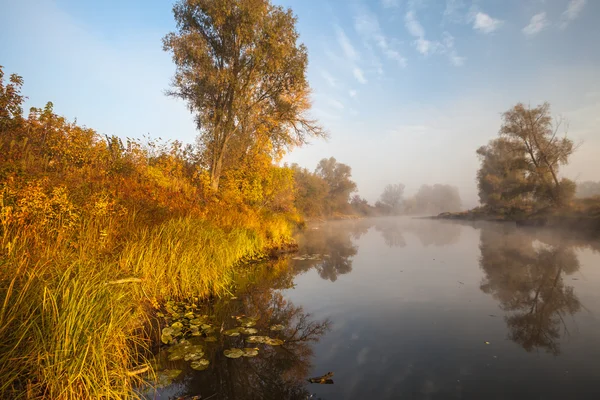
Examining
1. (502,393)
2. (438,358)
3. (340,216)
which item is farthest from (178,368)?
(340,216)

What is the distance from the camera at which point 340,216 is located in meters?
69.4

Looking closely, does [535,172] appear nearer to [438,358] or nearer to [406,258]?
[406,258]

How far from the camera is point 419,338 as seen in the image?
4.69 metres

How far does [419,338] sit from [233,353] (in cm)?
316

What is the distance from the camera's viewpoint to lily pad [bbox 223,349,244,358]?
391cm

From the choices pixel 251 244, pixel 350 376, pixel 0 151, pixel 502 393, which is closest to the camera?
pixel 502 393

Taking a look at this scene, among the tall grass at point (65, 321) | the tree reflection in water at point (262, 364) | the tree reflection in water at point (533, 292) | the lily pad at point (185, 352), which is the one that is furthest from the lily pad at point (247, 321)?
the tree reflection in water at point (533, 292)

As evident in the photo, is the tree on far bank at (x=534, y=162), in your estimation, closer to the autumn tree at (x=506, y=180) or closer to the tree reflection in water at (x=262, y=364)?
the autumn tree at (x=506, y=180)

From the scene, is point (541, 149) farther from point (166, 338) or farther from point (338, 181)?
point (338, 181)

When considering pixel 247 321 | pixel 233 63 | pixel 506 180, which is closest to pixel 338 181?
pixel 506 180

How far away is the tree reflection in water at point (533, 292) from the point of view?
4.70 meters

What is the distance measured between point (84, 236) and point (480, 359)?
6.69m

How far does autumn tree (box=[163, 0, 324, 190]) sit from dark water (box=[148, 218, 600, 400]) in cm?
1087

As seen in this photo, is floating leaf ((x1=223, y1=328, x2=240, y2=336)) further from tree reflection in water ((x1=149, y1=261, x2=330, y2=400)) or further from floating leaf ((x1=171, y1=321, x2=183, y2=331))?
floating leaf ((x1=171, y1=321, x2=183, y2=331))
